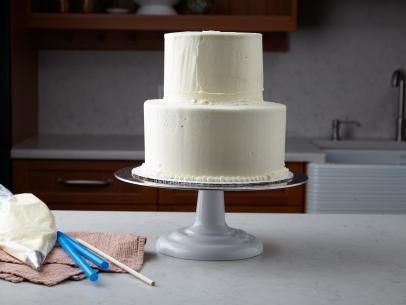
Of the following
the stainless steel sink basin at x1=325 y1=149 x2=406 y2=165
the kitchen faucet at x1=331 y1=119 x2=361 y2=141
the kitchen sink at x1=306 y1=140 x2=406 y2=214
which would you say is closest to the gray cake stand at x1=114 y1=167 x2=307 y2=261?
the kitchen sink at x1=306 y1=140 x2=406 y2=214

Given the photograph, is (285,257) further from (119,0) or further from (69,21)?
(119,0)

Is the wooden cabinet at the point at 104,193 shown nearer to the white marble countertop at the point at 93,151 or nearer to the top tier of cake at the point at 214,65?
the white marble countertop at the point at 93,151

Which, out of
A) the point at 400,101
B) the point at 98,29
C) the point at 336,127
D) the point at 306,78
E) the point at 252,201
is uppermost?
the point at 98,29

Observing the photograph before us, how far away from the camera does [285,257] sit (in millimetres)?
1415

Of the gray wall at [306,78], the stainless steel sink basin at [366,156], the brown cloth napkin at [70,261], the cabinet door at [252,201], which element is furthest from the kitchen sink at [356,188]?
the brown cloth napkin at [70,261]

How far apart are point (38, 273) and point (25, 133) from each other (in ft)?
6.91

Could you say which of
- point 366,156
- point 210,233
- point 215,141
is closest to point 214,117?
point 215,141

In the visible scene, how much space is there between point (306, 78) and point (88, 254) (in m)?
2.41

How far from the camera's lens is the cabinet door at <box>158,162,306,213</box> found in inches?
115

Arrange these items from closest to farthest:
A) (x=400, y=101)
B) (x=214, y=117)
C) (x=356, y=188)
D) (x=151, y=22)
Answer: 1. (x=214, y=117)
2. (x=356, y=188)
3. (x=151, y=22)
4. (x=400, y=101)

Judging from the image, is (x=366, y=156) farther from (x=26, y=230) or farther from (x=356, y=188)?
(x=26, y=230)

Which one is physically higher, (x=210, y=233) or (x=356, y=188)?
(x=210, y=233)

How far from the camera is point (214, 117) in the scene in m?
1.40

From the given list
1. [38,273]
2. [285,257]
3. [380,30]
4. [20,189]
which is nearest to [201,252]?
[285,257]
